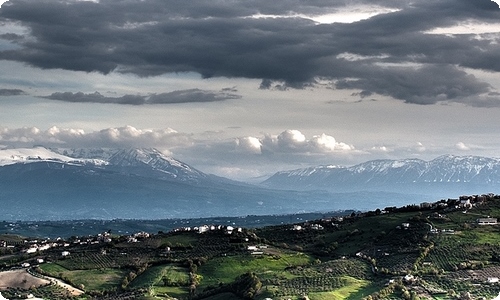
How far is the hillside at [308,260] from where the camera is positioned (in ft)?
297

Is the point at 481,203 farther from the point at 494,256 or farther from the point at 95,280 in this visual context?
the point at 95,280

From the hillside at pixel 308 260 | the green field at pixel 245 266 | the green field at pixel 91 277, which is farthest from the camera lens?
the green field at pixel 91 277

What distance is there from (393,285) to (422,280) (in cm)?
543

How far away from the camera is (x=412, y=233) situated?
12188 centimetres

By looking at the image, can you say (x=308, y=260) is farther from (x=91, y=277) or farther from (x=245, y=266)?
(x=91, y=277)

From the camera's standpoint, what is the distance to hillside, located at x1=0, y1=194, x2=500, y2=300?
90.4 meters

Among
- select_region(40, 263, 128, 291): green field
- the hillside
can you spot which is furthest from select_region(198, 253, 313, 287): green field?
select_region(40, 263, 128, 291): green field

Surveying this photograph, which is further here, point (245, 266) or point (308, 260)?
point (308, 260)

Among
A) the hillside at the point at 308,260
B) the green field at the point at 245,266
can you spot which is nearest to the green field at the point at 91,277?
the hillside at the point at 308,260

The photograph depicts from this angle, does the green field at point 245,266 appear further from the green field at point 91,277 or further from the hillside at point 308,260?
the green field at point 91,277

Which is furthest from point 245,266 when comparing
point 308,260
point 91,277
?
point 91,277

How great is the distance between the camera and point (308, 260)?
11556 cm

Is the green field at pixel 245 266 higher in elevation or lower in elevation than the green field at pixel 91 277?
higher

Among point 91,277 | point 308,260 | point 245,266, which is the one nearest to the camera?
point 245,266
